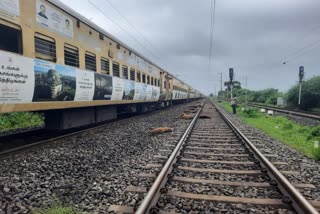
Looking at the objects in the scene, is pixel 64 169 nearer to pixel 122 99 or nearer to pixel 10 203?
pixel 10 203

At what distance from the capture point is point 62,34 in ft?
23.3

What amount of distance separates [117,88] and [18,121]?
4789mm

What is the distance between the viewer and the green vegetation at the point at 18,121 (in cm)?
1128

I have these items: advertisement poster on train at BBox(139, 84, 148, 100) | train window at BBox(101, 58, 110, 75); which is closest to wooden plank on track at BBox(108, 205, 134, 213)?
train window at BBox(101, 58, 110, 75)

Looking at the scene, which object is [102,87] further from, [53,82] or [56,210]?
[56,210]

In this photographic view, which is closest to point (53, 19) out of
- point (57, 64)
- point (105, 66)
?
point (57, 64)

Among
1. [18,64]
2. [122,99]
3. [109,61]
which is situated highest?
[109,61]

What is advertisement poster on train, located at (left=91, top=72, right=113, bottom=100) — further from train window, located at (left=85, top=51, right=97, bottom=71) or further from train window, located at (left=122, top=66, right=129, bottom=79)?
train window, located at (left=122, top=66, right=129, bottom=79)

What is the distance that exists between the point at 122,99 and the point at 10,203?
8.55 m

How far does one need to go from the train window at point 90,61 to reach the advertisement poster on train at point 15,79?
2.79 meters

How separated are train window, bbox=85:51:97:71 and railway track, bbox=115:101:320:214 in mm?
4386

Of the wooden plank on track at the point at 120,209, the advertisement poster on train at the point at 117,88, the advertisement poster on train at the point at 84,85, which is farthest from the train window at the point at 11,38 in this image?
the advertisement poster on train at the point at 117,88

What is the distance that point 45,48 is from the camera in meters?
6.49

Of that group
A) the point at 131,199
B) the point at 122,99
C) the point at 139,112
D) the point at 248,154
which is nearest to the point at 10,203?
the point at 131,199
